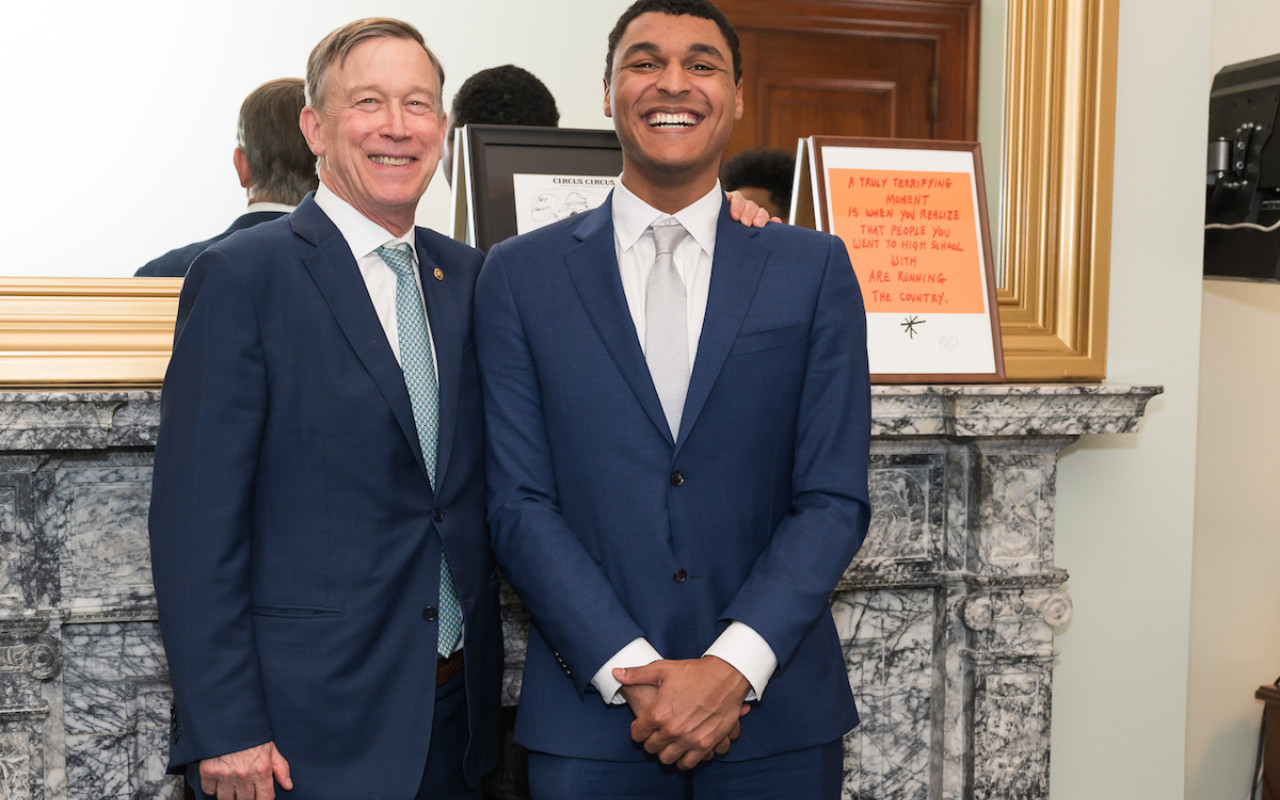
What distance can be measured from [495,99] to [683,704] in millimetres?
1163

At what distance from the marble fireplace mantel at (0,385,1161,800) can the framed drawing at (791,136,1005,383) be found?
0.09 metres

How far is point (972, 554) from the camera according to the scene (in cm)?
197

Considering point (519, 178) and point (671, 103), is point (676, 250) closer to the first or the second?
point (671, 103)

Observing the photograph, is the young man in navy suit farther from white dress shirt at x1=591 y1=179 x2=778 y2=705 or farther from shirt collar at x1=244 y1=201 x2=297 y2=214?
shirt collar at x1=244 y1=201 x2=297 y2=214

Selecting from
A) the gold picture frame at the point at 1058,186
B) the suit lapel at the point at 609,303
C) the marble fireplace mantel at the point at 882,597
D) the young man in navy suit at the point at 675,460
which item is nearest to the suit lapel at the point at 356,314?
the young man in navy suit at the point at 675,460

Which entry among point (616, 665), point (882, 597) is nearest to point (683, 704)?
point (616, 665)

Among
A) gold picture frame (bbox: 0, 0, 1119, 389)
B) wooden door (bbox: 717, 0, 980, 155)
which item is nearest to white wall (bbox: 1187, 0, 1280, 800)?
gold picture frame (bbox: 0, 0, 1119, 389)

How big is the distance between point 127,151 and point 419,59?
0.72 meters

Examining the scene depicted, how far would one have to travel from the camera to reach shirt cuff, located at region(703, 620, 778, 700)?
1.17m

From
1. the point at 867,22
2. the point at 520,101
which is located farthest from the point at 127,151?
the point at 867,22

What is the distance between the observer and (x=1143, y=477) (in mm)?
2145

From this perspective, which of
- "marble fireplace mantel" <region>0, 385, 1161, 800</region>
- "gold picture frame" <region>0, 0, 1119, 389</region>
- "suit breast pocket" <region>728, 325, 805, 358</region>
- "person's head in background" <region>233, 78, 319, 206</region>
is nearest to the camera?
"suit breast pocket" <region>728, 325, 805, 358</region>

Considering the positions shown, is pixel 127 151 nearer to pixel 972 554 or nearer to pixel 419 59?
pixel 419 59

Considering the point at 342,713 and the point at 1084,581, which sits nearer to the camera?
the point at 342,713
